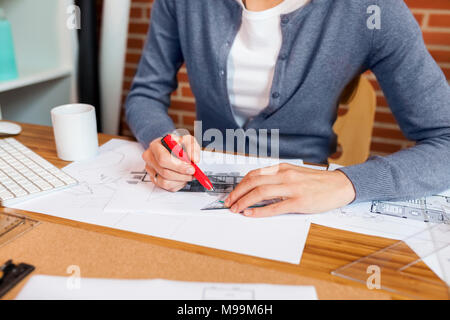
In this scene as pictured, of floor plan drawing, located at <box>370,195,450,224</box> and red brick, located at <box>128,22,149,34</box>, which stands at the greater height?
red brick, located at <box>128,22,149,34</box>

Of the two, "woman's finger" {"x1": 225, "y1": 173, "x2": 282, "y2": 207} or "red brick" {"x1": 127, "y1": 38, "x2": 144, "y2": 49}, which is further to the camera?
"red brick" {"x1": 127, "y1": 38, "x2": 144, "y2": 49}

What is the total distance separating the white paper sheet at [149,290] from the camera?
0.39 meters

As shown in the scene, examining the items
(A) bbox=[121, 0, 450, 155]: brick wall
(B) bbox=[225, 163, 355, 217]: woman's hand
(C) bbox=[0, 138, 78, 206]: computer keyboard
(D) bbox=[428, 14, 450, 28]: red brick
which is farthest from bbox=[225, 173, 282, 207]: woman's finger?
(D) bbox=[428, 14, 450, 28]: red brick

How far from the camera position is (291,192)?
0.54 m

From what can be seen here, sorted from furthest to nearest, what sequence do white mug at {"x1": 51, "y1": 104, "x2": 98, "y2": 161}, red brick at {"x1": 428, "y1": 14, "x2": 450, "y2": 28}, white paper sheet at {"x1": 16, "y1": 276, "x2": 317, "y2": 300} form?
red brick at {"x1": 428, "y1": 14, "x2": 450, "y2": 28} < white mug at {"x1": 51, "y1": 104, "x2": 98, "y2": 161} < white paper sheet at {"x1": 16, "y1": 276, "x2": 317, "y2": 300}

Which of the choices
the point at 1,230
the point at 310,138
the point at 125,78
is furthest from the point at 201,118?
the point at 125,78

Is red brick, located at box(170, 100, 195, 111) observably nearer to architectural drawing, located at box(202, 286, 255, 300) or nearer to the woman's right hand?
the woman's right hand

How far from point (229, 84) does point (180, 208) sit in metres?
0.41

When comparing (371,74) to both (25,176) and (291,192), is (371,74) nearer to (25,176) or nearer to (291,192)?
(291,192)

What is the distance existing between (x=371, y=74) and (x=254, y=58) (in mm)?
740

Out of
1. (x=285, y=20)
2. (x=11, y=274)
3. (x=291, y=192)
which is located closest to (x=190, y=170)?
(x=291, y=192)

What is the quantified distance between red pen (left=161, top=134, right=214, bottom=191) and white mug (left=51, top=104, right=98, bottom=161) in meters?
0.18

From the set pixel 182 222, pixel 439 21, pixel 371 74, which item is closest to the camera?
pixel 182 222

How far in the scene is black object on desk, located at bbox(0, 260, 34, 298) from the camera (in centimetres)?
39
